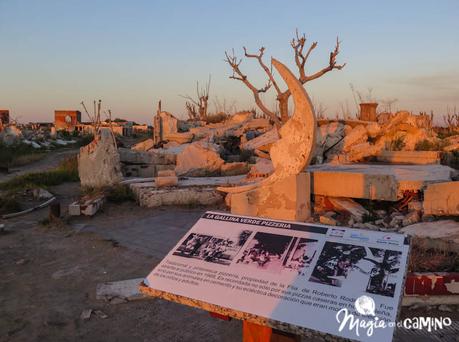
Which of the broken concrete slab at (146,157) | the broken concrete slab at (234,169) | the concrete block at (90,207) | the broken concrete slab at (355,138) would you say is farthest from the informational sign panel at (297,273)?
the broken concrete slab at (146,157)

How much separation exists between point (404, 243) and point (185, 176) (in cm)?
1001

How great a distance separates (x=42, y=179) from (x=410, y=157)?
35.3 ft

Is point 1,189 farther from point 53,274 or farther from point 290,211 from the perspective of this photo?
point 290,211

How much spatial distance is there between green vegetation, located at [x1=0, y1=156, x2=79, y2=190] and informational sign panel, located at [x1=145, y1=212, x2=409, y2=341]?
10168mm

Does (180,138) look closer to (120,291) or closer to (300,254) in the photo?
(120,291)

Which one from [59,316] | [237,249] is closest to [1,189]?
[59,316]

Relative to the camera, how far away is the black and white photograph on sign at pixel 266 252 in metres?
2.36

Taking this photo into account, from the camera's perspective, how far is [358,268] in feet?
7.11

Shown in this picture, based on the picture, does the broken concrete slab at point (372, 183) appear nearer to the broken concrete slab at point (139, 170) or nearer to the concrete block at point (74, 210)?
the concrete block at point (74, 210)

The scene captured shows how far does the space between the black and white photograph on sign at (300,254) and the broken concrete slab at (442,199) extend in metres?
3.86

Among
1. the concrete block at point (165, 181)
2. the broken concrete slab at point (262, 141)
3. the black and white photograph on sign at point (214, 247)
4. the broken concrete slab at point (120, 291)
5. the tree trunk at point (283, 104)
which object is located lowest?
the broken concrete slab at point (120, 291)

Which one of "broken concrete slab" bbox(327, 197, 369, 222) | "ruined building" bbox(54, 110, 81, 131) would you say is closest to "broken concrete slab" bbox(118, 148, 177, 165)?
"broken concrete slab" bbox(327, 197, 369, 222)

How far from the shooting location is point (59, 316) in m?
4.05

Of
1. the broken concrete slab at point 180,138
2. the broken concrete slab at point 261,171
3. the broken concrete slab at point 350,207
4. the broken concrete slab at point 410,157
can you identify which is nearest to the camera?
the broken concrete slab at point 350,207
